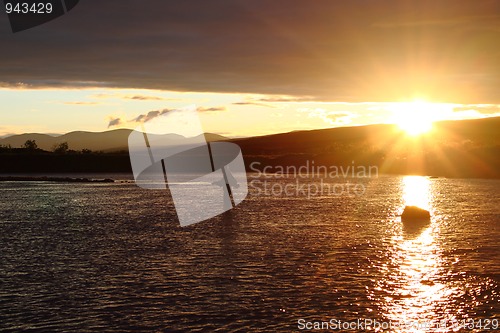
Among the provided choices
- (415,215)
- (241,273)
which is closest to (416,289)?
(241,273)

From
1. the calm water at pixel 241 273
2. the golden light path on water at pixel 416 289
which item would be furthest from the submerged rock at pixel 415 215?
the golden light path on water at pixel 416 289

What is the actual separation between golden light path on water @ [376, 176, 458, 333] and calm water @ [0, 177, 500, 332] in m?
0.06

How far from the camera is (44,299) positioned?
25.0m

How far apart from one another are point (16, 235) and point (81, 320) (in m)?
24.2

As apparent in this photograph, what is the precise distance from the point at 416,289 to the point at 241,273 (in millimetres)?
8283

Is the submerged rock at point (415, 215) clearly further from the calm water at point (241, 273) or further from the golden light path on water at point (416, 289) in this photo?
the golden light path on water at point (416, 289)

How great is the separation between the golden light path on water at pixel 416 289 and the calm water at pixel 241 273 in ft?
0.20

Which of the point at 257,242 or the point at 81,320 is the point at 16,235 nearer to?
the point at 257,242

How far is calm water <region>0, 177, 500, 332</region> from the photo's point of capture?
75.2ft

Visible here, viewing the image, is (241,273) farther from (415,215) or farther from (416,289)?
(415,215)

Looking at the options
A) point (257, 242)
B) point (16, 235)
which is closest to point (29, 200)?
point (16, 235)

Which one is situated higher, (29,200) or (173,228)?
(29,200)

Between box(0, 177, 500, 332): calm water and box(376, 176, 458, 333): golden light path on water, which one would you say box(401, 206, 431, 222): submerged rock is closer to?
box(0, 177, 500, 332): calm water

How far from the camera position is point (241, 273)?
30125 mm
